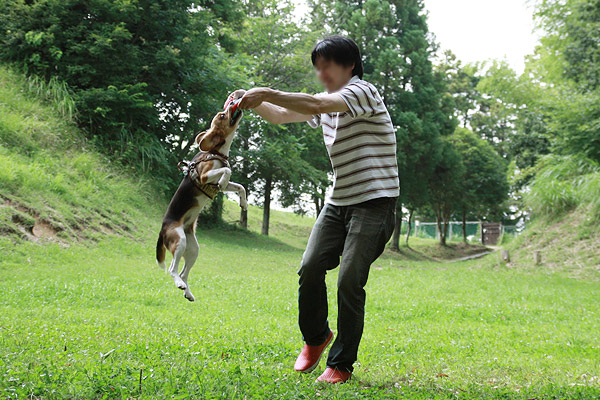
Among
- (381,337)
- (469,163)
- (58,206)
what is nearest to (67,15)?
(58,206)

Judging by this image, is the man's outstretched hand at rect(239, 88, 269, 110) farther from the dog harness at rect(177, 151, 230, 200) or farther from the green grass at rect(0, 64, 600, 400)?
the green grass at rect(0, 64, 600, 400)

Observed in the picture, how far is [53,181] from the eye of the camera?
12.4m

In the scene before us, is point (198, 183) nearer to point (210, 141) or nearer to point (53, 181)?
point (210, 141)

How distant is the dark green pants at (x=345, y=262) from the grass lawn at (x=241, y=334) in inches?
14.6

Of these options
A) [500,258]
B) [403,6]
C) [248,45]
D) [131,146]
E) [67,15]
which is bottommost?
[500,258]

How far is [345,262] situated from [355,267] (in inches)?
3.6

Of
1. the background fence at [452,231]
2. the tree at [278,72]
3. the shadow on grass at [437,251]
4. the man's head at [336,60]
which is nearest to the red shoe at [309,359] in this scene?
the man's head at [336,60]

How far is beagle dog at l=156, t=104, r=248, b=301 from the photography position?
11.9 feet

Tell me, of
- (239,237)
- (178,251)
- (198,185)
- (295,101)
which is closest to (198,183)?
(198,185)

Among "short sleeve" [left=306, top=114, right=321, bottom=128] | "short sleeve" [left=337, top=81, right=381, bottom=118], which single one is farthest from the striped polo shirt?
"short sleeve" [left=306, top=114, right=321, bottom=128]

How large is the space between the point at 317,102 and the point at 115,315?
4581 mm

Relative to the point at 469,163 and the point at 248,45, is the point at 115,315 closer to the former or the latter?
the point at 248,45

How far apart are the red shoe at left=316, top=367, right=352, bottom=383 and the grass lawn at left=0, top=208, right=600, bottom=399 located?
95 millimetres

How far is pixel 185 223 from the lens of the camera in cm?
394
